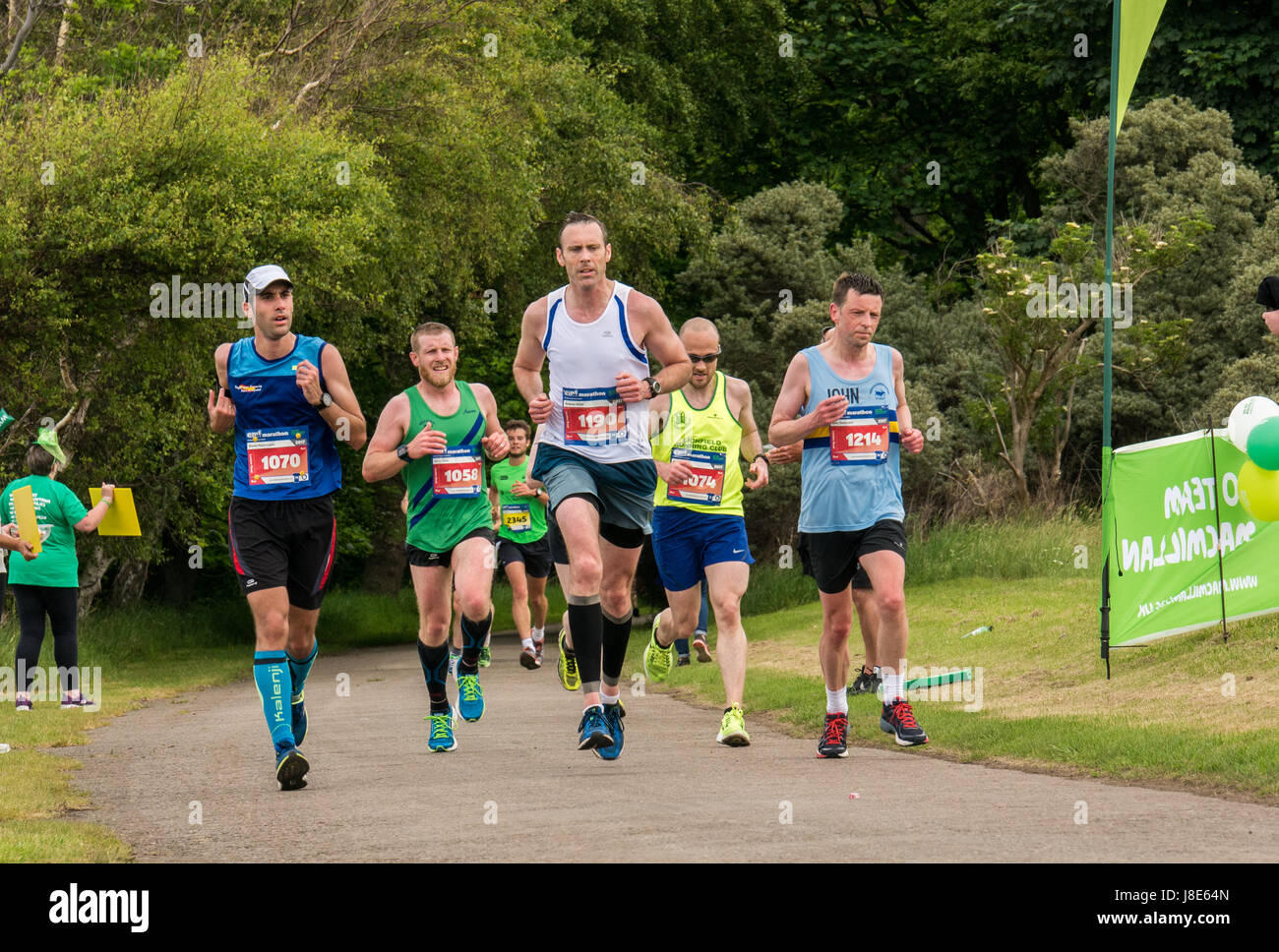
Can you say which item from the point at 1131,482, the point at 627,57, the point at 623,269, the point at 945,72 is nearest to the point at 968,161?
the point at 945,72

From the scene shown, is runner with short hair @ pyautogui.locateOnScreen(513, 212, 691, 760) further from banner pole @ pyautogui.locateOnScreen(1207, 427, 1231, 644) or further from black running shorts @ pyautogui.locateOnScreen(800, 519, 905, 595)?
banner pole @ pyautogui.locateOnScreen(1207, 427, 1231, 644)

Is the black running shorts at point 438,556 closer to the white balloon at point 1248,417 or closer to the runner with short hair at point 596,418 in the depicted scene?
the runner with short hair at point 596,418

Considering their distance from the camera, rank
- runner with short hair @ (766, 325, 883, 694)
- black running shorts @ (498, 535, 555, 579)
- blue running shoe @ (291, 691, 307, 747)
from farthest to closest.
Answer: black running shorts @ (498, 535, 555, 579), runner with short hair @ (766, 325, 883, 694), blue running shoe @ (291, 691, 307, 747)

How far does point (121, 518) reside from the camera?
47.2ft

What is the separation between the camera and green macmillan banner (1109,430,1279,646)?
11.7 m

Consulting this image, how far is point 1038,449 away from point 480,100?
1052cm

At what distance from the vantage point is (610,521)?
853 centimetres

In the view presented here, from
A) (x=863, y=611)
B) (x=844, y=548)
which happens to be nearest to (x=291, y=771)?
(x=844, y=548)

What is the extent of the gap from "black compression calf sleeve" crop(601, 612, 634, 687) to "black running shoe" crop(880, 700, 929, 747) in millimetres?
1624

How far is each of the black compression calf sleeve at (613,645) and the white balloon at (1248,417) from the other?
4.43m

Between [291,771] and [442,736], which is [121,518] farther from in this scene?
[291,771]

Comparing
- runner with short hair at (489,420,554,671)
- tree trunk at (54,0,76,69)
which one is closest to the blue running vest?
runner with short hair at (489,420,554,671)

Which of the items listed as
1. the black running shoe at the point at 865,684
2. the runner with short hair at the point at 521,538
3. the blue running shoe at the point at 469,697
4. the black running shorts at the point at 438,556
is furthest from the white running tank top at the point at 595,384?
the runner with short hair at the point at 521,538

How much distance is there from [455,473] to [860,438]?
2479mm
